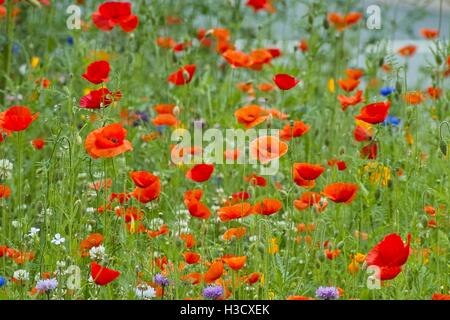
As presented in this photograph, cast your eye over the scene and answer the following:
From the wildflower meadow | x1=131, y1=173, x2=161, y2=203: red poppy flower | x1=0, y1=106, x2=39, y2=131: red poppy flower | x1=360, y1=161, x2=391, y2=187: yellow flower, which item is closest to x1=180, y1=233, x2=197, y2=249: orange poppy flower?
the wildflower meadow

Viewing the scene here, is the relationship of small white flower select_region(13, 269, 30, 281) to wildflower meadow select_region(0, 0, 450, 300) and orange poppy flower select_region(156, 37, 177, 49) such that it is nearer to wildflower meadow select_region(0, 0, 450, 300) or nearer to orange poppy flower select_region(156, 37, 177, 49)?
wildflower meadow select_region(0, 0, 450, 300)

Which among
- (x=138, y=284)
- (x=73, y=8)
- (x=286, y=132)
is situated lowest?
(x=138, y=284)

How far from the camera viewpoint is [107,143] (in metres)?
2.55

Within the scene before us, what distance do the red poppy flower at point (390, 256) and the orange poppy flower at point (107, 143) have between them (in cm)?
63

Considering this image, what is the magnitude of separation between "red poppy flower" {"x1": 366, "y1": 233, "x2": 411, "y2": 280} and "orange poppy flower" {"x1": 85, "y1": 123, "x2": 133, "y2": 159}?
626mm

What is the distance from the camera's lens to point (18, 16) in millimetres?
5207

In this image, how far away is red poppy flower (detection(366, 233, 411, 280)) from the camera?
7.43 ft

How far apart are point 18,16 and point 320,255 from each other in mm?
2881

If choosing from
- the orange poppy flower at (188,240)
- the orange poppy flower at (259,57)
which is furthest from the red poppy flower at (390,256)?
the orange poppy flower at (259,57)

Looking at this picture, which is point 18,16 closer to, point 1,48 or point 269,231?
point 1,48

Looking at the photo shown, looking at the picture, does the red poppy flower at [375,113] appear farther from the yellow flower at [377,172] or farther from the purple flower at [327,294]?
the purple flower at [327,294]

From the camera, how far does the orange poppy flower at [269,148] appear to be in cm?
261
